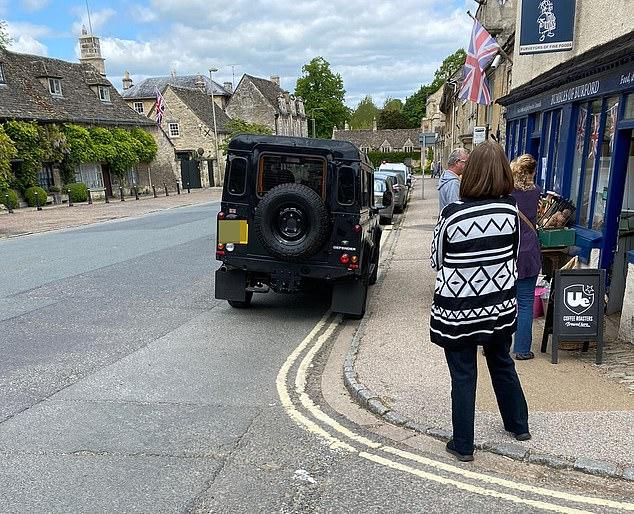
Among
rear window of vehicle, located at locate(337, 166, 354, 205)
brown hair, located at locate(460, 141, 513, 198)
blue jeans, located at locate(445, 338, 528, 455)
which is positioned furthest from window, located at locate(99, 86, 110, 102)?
blue jeans, located at locate(445, 338, 528, 455)

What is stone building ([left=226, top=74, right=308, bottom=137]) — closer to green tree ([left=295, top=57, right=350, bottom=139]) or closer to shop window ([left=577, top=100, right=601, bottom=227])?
green tree ([left=295, top=57, right=350, bottom=139])

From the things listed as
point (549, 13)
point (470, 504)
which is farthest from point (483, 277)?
point (549, 13)

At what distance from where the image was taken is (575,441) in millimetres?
4004

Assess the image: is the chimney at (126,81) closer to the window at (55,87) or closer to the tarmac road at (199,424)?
the window at (55,87)

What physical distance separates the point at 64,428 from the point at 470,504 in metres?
3.18

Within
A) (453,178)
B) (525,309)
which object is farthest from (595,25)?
(525,309)

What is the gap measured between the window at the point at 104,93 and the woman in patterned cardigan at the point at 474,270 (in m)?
42.3

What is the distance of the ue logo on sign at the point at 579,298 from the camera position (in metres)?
5.46

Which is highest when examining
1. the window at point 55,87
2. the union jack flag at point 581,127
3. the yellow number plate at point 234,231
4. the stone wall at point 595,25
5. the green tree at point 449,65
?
the green tree at point 449,65

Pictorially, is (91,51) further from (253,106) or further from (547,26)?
(547,26)

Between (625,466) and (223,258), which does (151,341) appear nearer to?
(223,258)

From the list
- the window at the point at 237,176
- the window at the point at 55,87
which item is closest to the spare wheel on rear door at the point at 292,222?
the window at the point at 237,176

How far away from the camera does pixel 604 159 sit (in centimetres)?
759

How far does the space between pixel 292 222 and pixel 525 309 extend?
3122 millimetres
